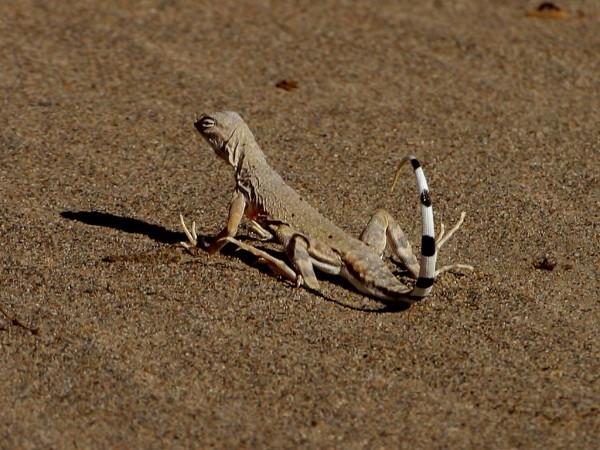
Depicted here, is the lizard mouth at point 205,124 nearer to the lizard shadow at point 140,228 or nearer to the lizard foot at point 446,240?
the lizard shadow at point 140,228

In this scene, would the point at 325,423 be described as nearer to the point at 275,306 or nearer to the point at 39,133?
the point at 275,306

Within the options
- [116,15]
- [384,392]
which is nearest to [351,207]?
[384,392]

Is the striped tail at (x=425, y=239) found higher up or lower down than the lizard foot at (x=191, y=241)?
higher up

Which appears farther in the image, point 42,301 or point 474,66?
point 474,66

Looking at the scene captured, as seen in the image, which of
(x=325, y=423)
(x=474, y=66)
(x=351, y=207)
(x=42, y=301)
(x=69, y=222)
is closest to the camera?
(x=325, y=423)

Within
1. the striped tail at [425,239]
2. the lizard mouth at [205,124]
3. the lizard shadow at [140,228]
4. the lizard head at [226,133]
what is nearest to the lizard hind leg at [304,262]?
the lizard shadow at [140,228]

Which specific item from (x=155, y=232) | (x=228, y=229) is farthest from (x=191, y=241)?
(x=155, y=232)

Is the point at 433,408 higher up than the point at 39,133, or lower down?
higher up
